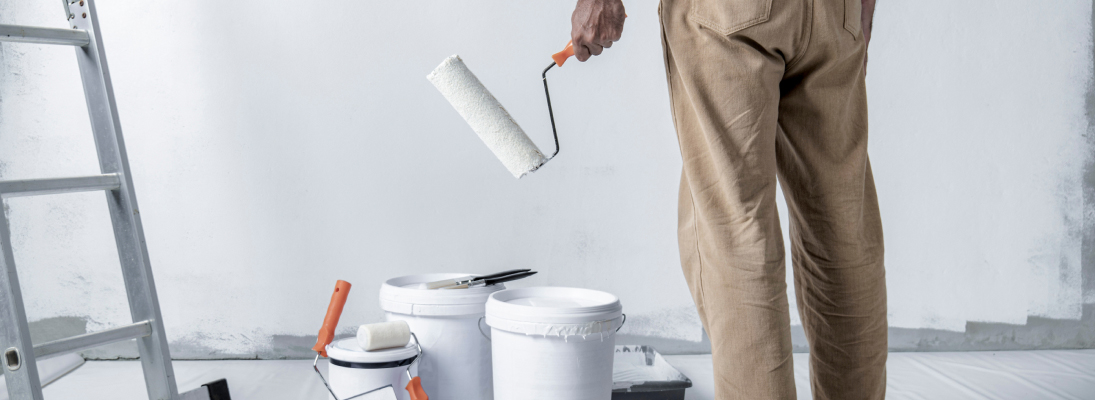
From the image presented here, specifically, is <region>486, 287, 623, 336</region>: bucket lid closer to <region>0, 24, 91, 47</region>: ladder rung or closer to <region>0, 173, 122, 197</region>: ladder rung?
<region>0, 173, 122, 197</region>: ladder rung

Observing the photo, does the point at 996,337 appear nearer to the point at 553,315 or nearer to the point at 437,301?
the point at 553,315

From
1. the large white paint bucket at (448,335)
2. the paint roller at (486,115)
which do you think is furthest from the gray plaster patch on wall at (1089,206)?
the large white paint bucket at (448,335)

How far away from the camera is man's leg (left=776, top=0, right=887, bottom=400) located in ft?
3.06

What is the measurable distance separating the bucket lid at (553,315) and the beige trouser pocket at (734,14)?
54cm

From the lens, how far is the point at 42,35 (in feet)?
3.92

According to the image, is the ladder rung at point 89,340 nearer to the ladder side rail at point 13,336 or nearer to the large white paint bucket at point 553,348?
the ladder side rail at point 13,336

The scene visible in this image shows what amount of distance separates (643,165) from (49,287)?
5.96 feet

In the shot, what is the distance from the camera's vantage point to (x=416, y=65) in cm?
183

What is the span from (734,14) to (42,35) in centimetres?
127

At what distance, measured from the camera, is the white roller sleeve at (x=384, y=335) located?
1.23m

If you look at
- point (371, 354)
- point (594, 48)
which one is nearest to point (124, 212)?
point (371, 354)

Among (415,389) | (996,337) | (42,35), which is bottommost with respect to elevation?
(996,337)

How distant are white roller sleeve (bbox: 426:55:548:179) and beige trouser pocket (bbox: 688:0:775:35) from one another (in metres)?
0.50

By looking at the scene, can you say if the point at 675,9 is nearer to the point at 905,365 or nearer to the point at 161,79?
the point at 905,365
